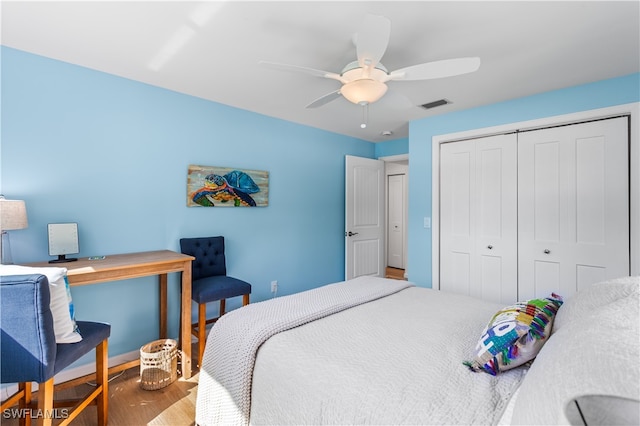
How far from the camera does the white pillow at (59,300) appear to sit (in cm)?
139

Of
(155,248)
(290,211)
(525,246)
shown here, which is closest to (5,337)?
(155,248)

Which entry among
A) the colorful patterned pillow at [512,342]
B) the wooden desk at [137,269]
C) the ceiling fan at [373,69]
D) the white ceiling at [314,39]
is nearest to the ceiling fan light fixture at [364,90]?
the ceiling fan at [373,69]

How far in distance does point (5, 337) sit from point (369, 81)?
2.09 metres

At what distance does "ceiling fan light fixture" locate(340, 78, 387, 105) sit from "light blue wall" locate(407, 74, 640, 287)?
187 centimetres

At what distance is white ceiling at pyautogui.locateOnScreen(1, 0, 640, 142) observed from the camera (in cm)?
167

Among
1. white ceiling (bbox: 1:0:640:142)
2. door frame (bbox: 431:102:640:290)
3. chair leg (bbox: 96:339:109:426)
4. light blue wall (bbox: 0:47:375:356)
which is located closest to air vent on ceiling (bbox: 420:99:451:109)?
white ceiling (bbox: 1:0:640:142)

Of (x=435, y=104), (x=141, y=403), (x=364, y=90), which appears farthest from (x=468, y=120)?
(x=141, y=403)

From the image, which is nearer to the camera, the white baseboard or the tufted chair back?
the white baseboard

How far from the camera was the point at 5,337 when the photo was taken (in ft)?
4.31

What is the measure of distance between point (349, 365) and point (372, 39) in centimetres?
145

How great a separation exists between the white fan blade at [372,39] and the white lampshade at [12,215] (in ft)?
7.07

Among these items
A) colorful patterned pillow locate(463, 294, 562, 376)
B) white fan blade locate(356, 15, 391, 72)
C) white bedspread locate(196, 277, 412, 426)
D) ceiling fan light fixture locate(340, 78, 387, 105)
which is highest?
white fan blade locate(356, 15, 391, 72)

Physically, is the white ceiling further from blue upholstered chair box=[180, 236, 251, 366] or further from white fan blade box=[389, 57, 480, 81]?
blue upholstered chair box=[180, 236, 251, 366]

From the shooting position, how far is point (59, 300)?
4.74 feet
